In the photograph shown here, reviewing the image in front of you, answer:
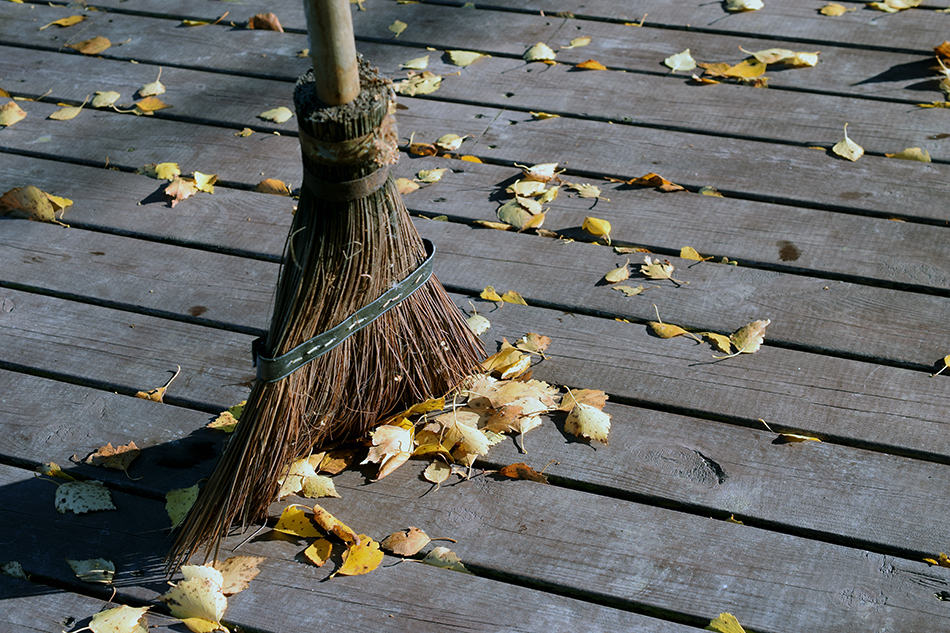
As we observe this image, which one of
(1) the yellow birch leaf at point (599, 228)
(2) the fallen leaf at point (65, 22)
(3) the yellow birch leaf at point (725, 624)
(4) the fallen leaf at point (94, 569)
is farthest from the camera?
(2) the fallen leaf at point (65, 22)

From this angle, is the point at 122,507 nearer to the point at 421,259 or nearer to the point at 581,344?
the point at 421,259

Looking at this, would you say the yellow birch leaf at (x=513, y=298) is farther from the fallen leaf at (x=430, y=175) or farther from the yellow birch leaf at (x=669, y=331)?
the fallen leaf at (x=430, y=175)

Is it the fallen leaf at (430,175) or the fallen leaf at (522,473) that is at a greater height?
the fallen leaf at (430,175)

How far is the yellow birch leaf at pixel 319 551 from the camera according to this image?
157cm

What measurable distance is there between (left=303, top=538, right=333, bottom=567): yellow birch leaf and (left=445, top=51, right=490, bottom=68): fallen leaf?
1661 millimetres

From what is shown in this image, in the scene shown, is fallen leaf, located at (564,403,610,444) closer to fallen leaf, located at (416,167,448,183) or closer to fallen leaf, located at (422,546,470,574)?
fallen leaf, located at (422,546,470,574)

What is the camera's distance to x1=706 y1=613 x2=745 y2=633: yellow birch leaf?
1441 mm

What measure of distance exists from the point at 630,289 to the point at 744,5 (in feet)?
4.37

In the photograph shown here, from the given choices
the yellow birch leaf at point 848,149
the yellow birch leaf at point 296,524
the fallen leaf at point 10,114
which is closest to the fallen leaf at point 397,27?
the fallen leaf at point 10,114

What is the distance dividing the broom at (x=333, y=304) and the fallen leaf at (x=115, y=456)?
19 centimetres

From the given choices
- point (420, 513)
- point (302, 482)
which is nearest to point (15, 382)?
point (302, 482)

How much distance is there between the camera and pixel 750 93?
261 centimetres

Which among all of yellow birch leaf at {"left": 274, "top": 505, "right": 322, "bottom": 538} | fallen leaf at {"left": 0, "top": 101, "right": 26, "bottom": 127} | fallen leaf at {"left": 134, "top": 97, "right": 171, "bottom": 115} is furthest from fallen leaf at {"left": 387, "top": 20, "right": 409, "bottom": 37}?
yellow birch leaf at {"left": 274, "top": 505, "right": 322, "bottom": 538}

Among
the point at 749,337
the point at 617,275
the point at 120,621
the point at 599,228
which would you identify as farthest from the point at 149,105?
the point at 749,337
